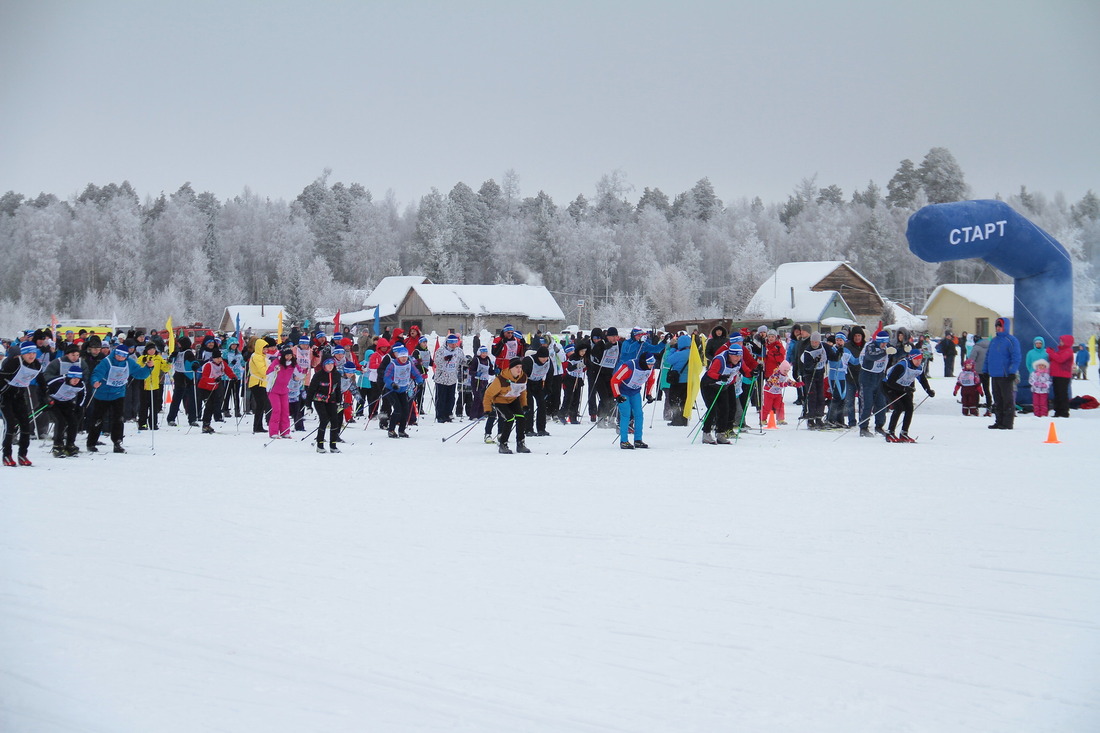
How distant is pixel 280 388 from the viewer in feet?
48.8

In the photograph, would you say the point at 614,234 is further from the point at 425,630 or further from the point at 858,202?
the point at 425,630

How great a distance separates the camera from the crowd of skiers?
12.7 metres

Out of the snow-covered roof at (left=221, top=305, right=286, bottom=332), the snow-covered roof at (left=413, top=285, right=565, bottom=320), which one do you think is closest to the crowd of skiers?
the snow-covered roof at (left=413, top=285, right=565, bottom=320)

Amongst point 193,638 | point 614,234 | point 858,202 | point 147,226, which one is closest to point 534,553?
point 193,638

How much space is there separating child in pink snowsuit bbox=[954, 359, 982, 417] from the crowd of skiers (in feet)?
0.09

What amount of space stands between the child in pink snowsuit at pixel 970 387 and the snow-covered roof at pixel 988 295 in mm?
48779

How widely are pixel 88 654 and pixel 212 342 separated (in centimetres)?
1232

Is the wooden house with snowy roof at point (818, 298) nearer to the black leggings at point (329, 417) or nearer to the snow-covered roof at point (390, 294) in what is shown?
the snow-covered roof at point (390, 294)

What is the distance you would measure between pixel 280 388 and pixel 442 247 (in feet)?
256

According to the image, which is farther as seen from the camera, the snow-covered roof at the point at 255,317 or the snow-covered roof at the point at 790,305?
the snow-covered roof at the point at 255,317

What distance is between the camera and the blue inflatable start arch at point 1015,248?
18266 mm

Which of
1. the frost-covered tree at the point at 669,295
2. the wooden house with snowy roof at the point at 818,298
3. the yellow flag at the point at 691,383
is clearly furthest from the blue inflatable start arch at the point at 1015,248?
the frost-covered tree at the point at 669,295

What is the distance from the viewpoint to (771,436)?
49.0 feet

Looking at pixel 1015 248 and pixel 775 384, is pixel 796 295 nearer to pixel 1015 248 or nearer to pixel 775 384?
pixel 1015 248
